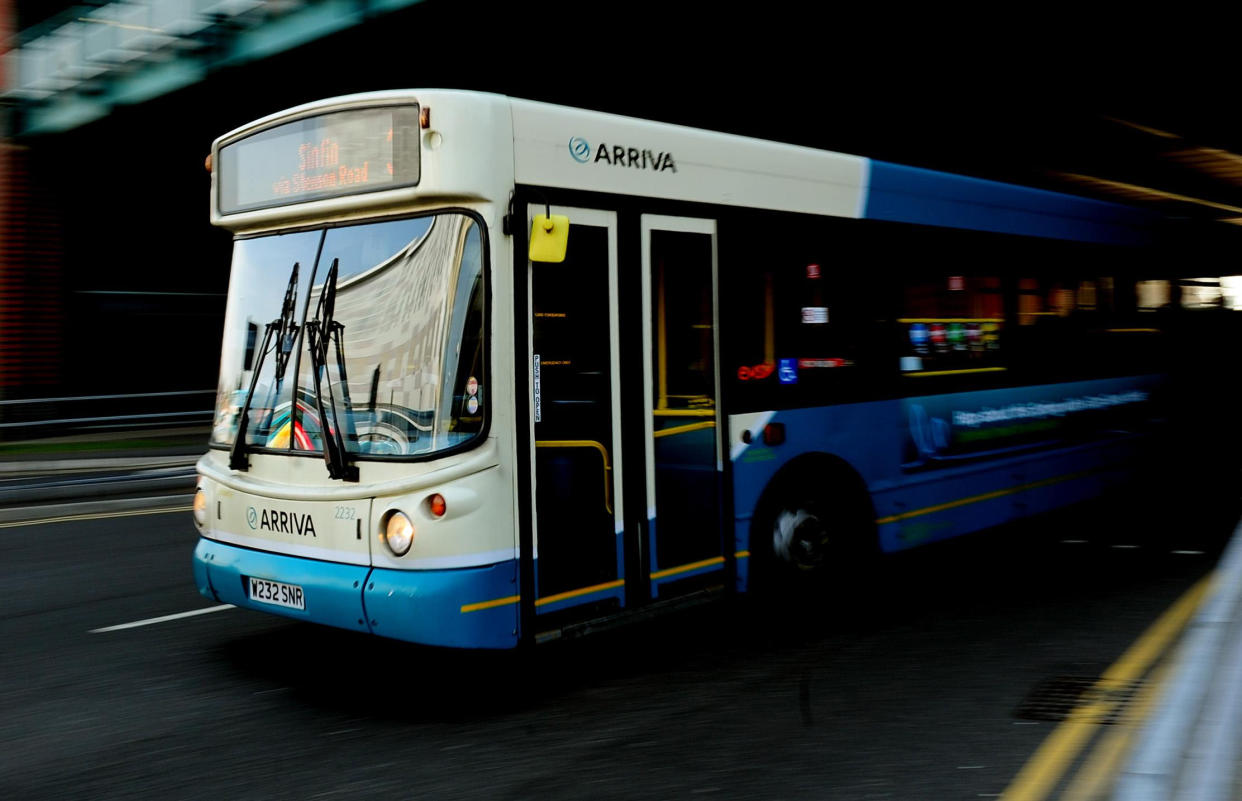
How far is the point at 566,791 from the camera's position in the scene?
13.8 feet

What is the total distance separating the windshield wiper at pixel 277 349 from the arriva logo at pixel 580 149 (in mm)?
1463

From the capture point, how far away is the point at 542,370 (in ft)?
17.4

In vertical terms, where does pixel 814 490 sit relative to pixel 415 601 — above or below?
above

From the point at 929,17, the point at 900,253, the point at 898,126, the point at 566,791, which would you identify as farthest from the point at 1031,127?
the point at 566,791

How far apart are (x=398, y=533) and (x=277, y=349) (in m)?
1.22

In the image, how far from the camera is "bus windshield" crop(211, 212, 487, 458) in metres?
5.04

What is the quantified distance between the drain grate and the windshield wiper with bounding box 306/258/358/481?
10.6 ft

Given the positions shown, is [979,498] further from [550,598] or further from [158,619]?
[158,619]

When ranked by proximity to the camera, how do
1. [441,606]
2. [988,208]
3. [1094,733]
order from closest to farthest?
[1094,733], [441,606], [988,208]

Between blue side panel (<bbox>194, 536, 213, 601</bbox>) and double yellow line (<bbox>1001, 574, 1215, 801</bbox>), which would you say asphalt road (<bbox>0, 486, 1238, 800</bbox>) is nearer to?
double yellow line (<bbox>1001, 574, 1215, 801</bbox>)

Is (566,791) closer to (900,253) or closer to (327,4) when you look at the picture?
(900,253)

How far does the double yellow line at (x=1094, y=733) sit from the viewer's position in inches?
164

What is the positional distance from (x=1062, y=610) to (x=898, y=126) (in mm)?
18561

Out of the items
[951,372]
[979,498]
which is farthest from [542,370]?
[979,498]
